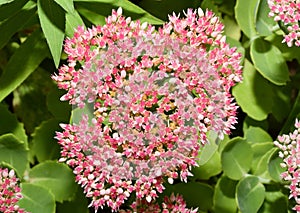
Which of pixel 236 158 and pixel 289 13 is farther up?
pixel 289 13

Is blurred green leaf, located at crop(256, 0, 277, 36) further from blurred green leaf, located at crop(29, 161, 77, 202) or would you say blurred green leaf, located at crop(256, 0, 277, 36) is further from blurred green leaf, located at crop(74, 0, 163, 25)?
blurred green leaf, located at crop(29, 161, 77, 202)

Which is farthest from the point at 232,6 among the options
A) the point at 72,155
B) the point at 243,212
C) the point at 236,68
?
the point at 72,155

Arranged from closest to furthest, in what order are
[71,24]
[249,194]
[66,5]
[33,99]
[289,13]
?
1. [66,5]
2. [71,24]
3. [289,13]
4. [249,194]
5. [33,99]

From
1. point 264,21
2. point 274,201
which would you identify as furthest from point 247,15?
point 274,201

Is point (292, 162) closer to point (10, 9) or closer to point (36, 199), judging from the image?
point (36, 199)

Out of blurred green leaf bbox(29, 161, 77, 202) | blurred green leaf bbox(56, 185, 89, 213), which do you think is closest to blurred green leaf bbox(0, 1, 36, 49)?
blurred green leaf bbox(29, 161, 77, 202)

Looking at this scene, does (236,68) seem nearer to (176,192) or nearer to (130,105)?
(130,105)

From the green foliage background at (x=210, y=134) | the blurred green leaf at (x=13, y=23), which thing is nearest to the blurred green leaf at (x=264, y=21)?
the green foliage background at (x=210, y=134)
